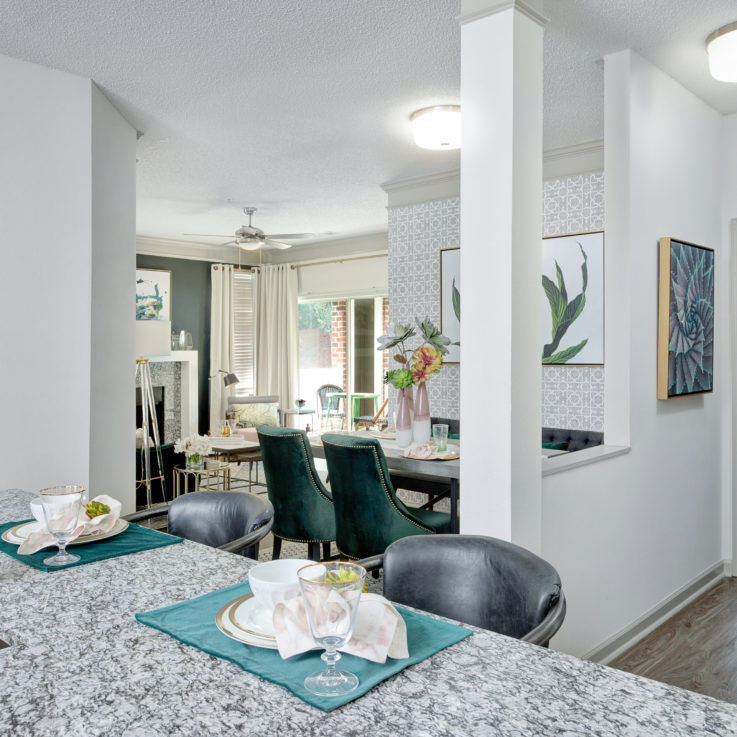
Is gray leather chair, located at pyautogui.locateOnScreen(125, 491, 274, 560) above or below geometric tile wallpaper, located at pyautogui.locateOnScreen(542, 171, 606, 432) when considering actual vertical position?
below

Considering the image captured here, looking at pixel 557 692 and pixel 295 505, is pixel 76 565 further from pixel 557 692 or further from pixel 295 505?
pixel 295 505

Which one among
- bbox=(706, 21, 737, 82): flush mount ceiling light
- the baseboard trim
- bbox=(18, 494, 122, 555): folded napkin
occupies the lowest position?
the baseboard trim

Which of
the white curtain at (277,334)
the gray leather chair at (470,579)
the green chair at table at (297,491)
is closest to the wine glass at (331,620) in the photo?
the gray leather chair at (470,579)

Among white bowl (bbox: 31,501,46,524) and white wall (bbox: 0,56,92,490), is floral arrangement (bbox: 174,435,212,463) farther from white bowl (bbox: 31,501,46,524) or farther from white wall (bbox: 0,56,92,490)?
white bowl (bbox: 31,501,46,524)

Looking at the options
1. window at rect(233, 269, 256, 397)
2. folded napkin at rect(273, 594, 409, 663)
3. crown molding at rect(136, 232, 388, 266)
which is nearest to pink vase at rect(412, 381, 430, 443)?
folded napkin at rect(273, 594, 409, 663)

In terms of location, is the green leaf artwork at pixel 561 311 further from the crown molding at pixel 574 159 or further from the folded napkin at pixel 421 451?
the folded napkin at pixel 421 451

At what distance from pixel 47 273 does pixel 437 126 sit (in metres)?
2.15

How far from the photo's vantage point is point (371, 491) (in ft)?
9.68

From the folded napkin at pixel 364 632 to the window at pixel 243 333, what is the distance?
25.4 ft

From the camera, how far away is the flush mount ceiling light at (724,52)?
269 centimetres

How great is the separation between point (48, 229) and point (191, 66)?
1.00 meters

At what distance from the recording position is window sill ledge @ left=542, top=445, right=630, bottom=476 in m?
2.44

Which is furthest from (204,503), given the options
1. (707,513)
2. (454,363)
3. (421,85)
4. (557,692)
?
(454,363)

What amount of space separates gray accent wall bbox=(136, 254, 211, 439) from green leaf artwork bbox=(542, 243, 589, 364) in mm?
5127
